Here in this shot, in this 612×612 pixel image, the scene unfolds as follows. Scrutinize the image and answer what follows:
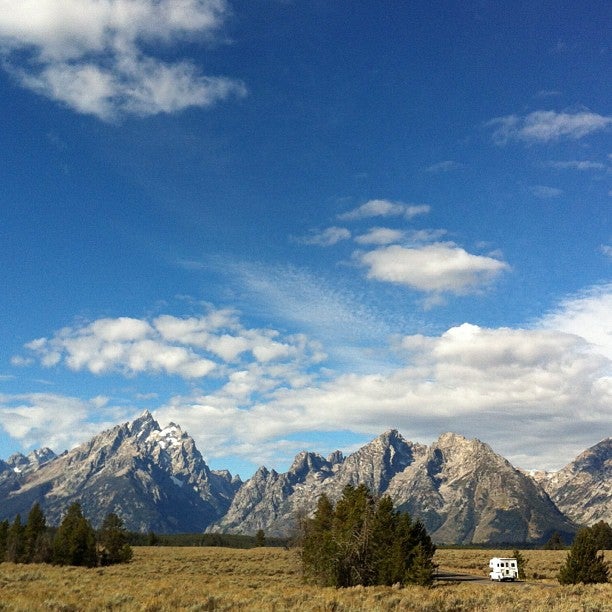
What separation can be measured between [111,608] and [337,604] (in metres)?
9.83

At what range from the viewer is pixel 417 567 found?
4284 centimetres

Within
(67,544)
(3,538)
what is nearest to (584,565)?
(67,544)

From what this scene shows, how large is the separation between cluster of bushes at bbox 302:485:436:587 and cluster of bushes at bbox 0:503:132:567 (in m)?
49.8

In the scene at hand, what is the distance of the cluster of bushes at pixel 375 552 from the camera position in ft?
140

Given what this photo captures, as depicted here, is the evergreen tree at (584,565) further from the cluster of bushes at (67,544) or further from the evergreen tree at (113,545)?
the cluster of bushes at (67,544)

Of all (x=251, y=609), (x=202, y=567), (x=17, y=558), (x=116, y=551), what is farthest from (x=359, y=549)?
(x=17, y=558)

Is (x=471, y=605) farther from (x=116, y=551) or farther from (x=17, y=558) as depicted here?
(x=17, y=558)

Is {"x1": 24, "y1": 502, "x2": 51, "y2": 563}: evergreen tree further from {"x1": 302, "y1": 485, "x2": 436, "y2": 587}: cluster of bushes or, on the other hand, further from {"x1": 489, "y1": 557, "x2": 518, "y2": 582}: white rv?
{"x1": 489, "y1": 557, "x2": 518, "y2": 582}: white rv

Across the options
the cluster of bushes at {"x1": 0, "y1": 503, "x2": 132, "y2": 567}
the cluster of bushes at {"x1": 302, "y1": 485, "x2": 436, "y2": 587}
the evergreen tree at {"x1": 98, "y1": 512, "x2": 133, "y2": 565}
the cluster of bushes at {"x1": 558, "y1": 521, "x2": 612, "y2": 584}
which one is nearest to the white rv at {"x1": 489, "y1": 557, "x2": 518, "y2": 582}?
the cluster of bushes at {"x1": 558, "y1": 521, "x2": 612, "y2": 584}

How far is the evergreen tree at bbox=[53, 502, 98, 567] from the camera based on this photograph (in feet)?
268

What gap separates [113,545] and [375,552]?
63.4m

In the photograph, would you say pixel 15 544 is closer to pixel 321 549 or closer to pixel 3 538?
pixel 3 538

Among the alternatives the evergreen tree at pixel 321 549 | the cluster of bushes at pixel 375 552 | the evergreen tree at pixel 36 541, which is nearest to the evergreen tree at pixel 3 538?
the evergreen tree at pixel 36 541

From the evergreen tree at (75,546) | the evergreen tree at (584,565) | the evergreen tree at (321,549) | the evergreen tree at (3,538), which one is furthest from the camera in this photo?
the evergreen tree at (3,538)
